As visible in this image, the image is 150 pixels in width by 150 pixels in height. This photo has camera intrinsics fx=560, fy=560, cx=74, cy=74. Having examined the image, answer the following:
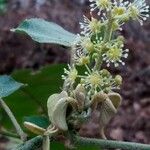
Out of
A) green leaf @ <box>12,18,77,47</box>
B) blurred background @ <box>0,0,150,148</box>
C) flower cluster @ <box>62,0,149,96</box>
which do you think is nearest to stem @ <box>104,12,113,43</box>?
flower cluster @ <box>62,0,149,96</box>

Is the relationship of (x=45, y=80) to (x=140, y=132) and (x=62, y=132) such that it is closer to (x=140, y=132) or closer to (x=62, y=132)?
(x=62, y=132)

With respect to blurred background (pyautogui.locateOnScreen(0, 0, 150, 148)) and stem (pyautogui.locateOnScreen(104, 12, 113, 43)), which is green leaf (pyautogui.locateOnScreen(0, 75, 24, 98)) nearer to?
stem (pyautogui.locateOnScreen(104, 12, 113, 43))

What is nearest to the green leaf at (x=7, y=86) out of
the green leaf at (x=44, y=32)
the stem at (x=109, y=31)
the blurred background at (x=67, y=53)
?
the green leaf at (x=44, y=32)

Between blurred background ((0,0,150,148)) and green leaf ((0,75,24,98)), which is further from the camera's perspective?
blurred background ((0,0,150,148))

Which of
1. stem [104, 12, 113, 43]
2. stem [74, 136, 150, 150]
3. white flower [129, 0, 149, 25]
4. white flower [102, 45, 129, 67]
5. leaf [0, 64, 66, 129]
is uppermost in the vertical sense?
white flower [129, 0, 149, 25]

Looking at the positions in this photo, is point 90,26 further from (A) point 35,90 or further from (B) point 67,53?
(B) point 67,53

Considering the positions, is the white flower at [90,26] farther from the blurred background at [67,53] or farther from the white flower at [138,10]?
the blurred background at [67,53]

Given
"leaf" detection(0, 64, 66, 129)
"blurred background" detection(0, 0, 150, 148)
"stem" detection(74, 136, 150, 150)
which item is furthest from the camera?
"blurred background" detection(0, 0, 150, 148)
